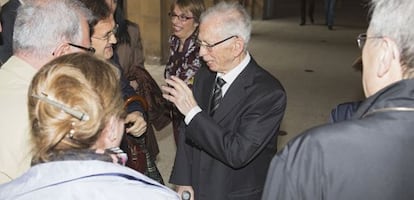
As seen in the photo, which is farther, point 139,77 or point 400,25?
point 139,77

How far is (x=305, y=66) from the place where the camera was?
945 cm

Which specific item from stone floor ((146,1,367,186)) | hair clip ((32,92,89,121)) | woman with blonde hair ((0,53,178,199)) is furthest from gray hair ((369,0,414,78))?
stone floor ((146,1,367,186))

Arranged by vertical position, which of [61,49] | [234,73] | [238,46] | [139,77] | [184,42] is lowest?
[139,77]

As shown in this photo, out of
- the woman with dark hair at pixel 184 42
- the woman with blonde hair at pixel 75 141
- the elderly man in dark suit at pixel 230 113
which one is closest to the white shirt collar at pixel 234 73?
the elderly man in dark suit at pixel 230 113

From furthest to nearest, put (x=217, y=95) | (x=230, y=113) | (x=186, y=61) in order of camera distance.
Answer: (x=186, y=61) < (x=217, y=95) < (x=230, y=113)

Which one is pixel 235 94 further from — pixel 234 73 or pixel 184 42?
pixel 184 42

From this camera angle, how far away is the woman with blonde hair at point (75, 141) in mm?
1340

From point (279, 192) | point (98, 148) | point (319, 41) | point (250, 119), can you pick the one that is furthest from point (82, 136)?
point (319, 41)

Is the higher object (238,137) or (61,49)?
(61,49)

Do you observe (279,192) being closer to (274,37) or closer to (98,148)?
(98,148)

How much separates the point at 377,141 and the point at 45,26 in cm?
150

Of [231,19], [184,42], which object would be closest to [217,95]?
[231,19]

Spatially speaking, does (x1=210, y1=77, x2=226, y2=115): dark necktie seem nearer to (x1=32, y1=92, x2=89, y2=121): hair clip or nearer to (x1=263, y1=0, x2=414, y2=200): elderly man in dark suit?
(x1=263, y1=0, x2=414, y2=200): elderly man in dark suit

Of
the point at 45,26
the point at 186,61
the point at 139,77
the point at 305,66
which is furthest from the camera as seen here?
the point at 305,66
